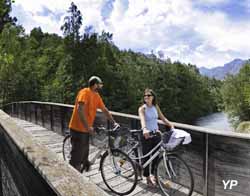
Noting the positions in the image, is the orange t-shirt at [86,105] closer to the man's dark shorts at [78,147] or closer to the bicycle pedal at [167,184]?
the man's dark shorts at [78,147]

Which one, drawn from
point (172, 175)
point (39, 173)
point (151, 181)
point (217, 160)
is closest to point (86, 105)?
point (151, 181)

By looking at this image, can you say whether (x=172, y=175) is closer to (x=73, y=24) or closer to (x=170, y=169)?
(x=170, y=169)

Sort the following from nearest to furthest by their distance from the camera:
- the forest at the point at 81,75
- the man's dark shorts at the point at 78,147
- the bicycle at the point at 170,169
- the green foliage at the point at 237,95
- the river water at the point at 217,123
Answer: the bicycle at the point at 170,169
the man's dark shorts at the point at 78,147
the forest at the point at 81,75
the green foliage at the point at 237,95
the river water at the point at 217,123

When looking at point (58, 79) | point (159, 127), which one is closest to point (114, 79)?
point (58, 79)

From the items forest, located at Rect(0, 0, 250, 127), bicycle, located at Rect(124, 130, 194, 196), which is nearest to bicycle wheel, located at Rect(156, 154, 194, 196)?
bicycle, located at Rect(124, 130, 194, 196)

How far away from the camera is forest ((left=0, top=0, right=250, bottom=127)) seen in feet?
113

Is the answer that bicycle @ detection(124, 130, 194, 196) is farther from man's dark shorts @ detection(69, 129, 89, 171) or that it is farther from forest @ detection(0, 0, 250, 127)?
forest @ detection(0, 0, 250, 127)

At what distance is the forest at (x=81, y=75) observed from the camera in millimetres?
34562

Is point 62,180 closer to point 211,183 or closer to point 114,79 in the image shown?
point 211,183

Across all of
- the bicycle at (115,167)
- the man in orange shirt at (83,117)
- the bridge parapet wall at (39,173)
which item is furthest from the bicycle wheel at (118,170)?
the bridge parapet wall at (39,173)

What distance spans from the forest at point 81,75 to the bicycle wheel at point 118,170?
2451cm

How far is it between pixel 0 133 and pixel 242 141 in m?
2.68

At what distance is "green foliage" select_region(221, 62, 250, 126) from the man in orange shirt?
40889 millimetres

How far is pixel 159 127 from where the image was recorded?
5066 mm
